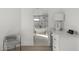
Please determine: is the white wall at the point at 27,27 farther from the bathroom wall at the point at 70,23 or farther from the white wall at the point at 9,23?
the bathroom wall at the point at 70,23

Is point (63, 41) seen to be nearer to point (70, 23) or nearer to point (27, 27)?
point (70, 23)

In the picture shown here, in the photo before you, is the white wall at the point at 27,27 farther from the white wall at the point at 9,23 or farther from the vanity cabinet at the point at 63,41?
the vanity cabinet at the point at 63,41

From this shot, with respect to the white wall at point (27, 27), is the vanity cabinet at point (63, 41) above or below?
below

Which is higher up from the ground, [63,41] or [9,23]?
[9,23]

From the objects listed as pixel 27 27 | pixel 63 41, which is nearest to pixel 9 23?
pixel 27 27

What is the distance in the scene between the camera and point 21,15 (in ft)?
→ 3.10

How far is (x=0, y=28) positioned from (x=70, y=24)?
0.72m

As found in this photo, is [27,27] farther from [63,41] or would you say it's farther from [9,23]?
[63,41]

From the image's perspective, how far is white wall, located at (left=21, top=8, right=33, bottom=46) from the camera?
94 cm

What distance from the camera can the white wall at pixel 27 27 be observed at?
0.94m

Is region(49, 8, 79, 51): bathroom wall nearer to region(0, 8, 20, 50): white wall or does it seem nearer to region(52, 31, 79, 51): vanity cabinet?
region(52, 31, 79, 51): vanity cabinet

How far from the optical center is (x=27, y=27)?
3.11 feet

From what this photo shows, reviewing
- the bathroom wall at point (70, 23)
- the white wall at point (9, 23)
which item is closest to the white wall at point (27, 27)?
the white wall at point (9, 23)
